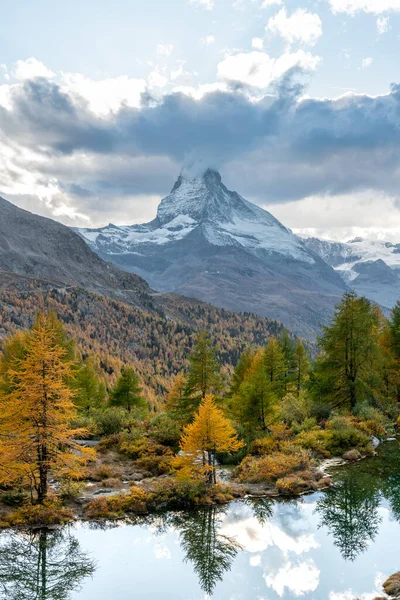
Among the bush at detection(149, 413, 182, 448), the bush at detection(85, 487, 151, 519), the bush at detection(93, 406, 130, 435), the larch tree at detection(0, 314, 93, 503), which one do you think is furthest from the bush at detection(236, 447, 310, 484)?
the bush at detection(93, 406, 130, 435)

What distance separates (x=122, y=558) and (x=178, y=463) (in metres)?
7.81

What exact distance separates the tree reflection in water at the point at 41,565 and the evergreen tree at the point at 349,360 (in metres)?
29.4

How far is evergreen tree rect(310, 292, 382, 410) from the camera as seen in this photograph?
44.4 m

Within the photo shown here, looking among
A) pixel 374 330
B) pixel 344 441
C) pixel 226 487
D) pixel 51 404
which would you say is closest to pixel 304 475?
pixel 226 487

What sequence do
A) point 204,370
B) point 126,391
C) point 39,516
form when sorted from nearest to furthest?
1. point 39,516
2. point 204,370
3. point 126,391

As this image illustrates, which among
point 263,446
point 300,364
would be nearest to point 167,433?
point 263,446

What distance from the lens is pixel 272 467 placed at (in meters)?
33.0

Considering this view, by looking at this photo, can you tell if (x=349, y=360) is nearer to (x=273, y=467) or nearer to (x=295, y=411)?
(x=295, y=411)

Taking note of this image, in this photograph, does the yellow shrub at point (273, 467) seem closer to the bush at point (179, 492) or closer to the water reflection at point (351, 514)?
the water reflection at point (351, 514)

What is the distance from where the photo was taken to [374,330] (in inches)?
2130

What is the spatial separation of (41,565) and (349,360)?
32.7 metres

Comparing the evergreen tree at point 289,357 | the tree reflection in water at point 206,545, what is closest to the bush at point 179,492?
the tree reflection in water at point 206,545

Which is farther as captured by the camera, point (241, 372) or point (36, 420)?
point (241, 372)

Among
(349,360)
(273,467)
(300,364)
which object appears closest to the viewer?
(273,467)
